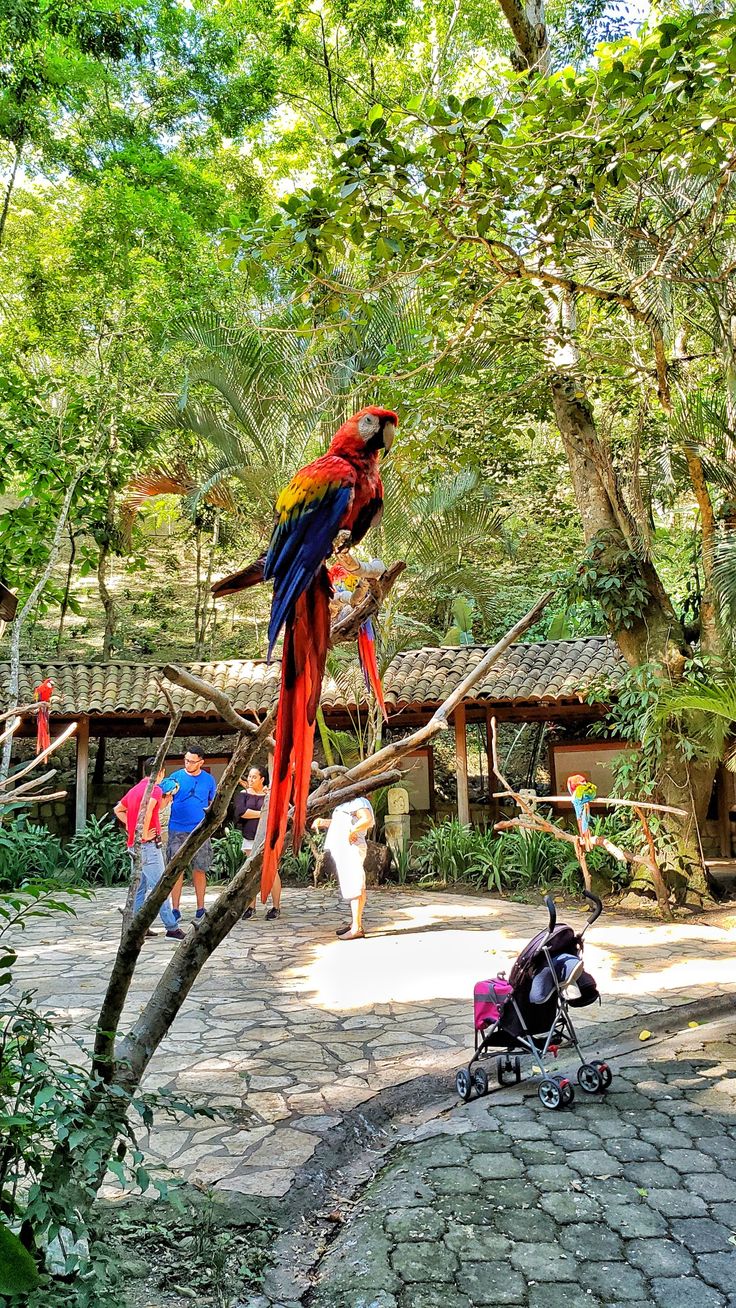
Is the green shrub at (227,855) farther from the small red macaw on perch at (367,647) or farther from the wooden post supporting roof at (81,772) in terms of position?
the small red macaw on perch at (367,647)

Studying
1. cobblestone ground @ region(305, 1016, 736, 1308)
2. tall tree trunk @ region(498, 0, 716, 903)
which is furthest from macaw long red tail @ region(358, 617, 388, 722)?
tall tree trunk @ region(498, 0, 716, 903)

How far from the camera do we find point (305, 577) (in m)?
1.68

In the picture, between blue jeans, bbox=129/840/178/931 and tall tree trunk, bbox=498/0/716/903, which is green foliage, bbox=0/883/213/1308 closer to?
blue jeans, bbox=129/840/178/931

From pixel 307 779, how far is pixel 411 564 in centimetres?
880

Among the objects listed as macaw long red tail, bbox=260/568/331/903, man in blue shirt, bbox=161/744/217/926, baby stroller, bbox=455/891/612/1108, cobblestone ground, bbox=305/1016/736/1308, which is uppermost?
macaw long red tail, bbox=260/568/331/903

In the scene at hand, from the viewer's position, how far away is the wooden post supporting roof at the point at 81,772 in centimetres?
1085

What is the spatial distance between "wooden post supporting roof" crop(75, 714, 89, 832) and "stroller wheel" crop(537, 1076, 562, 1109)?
8.37 m

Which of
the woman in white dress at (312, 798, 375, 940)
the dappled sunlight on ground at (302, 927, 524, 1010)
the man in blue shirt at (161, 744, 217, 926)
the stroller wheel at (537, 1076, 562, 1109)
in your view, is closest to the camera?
the stroller wheel at (537, 1076, 562, 1109)

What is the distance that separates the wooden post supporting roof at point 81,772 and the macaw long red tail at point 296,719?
387 inches

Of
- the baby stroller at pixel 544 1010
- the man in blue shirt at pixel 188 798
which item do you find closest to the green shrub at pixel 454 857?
the man in blue shirt at pixel 188 798

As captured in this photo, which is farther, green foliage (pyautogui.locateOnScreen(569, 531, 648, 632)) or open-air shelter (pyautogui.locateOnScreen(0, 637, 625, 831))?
open-air shelter (pyautogui.locateOnScreen(0, 637, 625, 831))

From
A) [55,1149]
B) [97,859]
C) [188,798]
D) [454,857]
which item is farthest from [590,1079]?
[97,859]

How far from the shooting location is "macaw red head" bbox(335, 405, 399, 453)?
1.97 m

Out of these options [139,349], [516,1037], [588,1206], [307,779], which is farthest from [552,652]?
[307,779]
